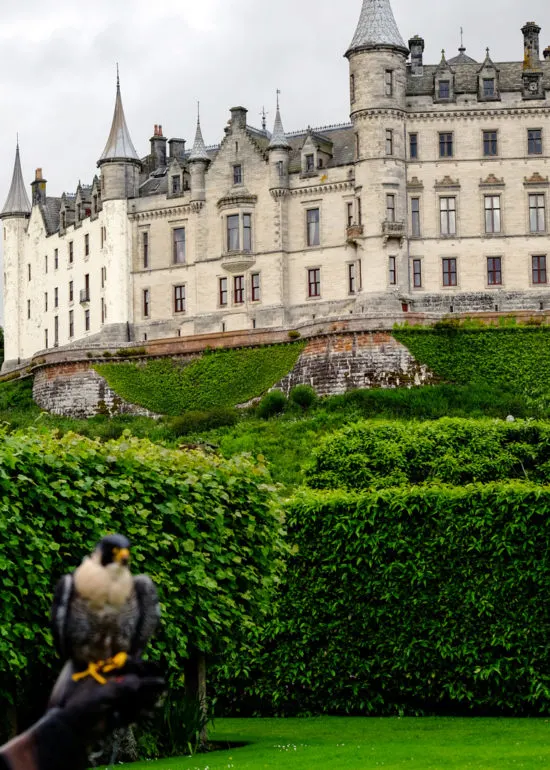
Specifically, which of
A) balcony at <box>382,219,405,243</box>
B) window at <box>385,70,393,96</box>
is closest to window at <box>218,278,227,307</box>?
balcony at <box>382,219,405,243</box>

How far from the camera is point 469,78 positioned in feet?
234

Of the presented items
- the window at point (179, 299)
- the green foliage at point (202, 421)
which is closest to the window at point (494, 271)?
the window at point (179, 299)

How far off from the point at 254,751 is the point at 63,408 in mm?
47515

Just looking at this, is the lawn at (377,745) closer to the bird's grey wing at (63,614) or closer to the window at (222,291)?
the bird's grey wing at (63,614)

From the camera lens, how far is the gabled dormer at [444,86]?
228ft

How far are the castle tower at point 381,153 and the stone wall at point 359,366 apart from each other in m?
10.1

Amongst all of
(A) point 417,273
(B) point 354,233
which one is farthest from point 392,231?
(A) point 417,273

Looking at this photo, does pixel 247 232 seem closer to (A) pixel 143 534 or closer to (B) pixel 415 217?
(B) pixel 415 217

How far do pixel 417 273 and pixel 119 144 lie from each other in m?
20.1

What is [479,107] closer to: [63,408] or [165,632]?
[63,408]

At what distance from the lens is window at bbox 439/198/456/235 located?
69.6m

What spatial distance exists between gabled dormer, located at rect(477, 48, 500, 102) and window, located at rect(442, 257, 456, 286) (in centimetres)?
834

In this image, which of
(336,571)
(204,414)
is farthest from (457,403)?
(336,571)

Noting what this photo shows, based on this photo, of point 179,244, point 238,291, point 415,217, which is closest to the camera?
point 415,217
